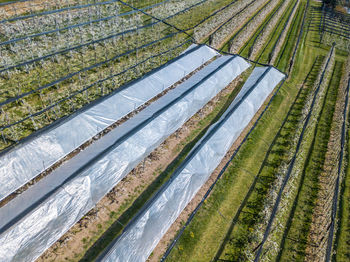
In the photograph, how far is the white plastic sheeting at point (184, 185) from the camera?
10172mm

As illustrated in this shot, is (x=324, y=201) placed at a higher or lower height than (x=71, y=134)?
lower

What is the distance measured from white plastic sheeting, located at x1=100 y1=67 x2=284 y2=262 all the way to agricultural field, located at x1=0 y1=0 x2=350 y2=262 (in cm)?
6

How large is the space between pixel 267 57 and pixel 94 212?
83.4 ft

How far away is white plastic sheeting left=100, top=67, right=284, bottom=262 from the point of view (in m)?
10.2

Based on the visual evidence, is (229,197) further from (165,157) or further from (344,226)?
(344,226)

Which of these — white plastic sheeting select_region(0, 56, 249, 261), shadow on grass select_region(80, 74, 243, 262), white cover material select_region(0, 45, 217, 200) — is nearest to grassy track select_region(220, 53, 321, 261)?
shadow on grass select_region(80, 74, 243, 262)

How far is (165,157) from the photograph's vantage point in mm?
15719

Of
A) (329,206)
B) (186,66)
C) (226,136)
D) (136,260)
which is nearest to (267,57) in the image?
(186,66)

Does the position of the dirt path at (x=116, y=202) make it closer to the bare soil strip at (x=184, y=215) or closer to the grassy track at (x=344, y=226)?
the bare soil strip at (x=184, y=215)

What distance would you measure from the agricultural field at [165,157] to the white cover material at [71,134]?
0.06 meters

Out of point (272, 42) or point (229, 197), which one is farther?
point (272, 42)

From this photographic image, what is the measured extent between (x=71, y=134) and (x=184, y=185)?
6808 mm

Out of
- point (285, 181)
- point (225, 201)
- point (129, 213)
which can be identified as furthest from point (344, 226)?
point (129, 213)

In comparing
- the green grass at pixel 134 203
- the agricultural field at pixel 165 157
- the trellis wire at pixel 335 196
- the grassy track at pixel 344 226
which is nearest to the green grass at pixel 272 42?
the agricultural field at pixel 165 157
